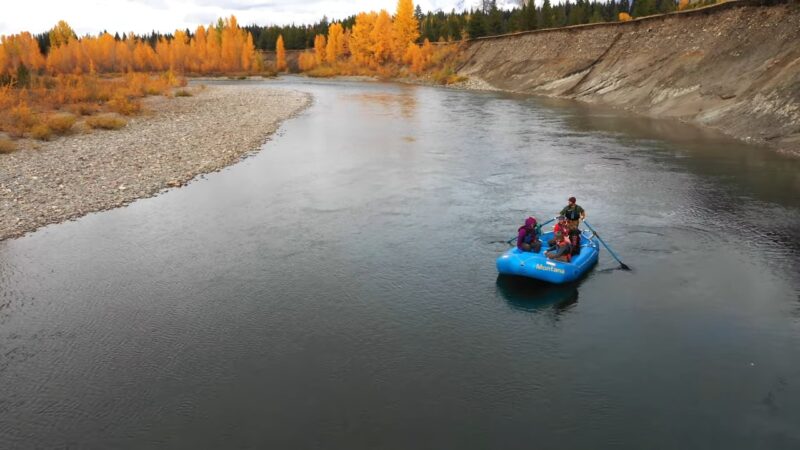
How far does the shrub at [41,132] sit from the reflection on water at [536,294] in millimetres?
30474

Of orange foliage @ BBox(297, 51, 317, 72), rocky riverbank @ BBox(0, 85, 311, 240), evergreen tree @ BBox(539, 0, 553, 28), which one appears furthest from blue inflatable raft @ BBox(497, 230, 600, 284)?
orange foliage @ BBox(297, 51, 317, 72)

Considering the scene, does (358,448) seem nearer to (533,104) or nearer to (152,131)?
(152,131)

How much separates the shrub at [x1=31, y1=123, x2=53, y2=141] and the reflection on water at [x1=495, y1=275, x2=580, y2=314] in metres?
30.5

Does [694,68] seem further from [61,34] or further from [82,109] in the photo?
[61,34]

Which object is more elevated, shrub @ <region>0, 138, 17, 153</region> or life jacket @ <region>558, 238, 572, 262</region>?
shrub @ <region>0, 138, 17, 153</region>

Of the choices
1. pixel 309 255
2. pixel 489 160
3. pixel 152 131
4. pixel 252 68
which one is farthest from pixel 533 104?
pixel 252 68

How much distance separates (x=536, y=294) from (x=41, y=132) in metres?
31.8

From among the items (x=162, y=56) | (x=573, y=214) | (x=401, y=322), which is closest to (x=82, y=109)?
(x=401, y=322)

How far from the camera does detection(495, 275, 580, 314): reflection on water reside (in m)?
15.3

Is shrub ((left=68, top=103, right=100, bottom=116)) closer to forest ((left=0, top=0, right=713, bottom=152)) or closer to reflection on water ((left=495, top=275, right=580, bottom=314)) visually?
forest ((left=0, top=0, right=713, bottom=152))

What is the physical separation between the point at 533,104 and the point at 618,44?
14693 mm

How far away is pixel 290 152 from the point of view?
35.5m

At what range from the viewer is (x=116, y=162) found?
29547 millimetres

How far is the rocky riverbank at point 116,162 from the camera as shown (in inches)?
893
